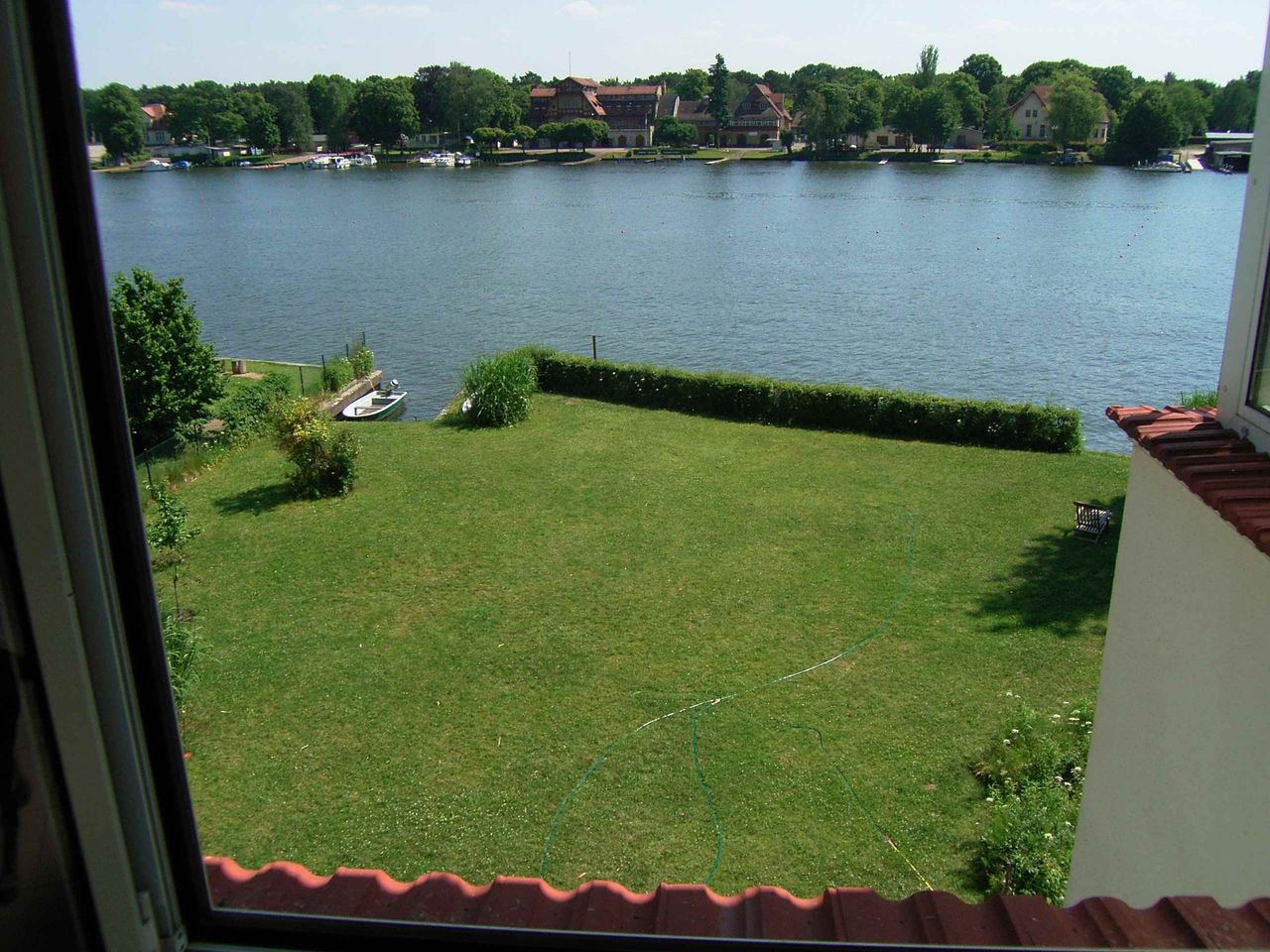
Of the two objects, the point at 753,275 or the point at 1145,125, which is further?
the point at 753,275

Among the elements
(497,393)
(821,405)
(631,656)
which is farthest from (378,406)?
(631,656)

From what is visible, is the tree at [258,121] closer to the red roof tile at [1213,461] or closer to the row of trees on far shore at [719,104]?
the row of trees on far shore at [719,104]

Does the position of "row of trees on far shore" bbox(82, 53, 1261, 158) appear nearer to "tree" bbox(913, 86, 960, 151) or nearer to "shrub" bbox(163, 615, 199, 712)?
"tree" bbox(913, 86, 960, 151)

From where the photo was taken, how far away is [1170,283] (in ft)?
99.5

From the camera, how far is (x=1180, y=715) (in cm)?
297

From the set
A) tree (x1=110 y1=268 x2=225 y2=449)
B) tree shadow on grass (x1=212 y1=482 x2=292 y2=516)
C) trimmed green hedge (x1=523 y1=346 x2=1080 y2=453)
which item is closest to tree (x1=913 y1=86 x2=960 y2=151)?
trimmed green hedge (x1=523 y1=346 x2=1080 y2=453)

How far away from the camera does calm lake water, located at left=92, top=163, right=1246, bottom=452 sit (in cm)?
2392

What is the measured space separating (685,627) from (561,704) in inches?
67.7

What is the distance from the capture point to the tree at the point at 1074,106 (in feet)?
141

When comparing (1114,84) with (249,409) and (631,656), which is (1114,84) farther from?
(631,656)

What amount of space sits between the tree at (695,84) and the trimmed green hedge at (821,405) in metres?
42.3

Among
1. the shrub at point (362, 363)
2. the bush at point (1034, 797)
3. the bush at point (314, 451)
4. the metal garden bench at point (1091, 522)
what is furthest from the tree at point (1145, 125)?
the bush at point (1034, 797)

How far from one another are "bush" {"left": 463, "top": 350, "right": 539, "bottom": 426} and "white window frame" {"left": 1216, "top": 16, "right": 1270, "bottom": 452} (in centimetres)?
1378

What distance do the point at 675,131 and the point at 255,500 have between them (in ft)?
187
